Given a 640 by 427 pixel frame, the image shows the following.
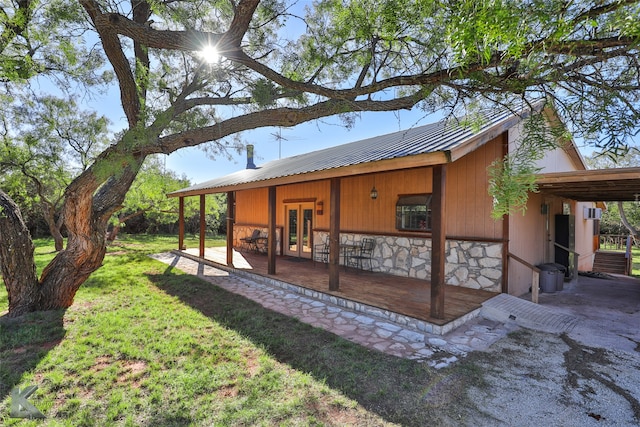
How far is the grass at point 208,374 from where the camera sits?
2547mm

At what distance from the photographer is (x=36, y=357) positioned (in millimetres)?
3486

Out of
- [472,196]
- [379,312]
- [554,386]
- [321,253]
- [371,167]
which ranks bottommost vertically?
[554,386]

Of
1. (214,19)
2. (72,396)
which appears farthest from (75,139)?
(72,396)

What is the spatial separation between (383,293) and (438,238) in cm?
193

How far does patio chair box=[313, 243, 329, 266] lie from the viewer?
9.30 m

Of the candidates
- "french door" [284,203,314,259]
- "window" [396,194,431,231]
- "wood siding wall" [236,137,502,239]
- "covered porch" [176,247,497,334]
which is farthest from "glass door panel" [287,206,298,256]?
"window" [396,194,431,231]

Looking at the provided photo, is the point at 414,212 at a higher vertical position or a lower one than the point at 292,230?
higher

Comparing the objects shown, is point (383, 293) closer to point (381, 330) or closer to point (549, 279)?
point (381, 330)

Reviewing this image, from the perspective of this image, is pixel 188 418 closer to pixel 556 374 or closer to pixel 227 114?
pixel 556 374

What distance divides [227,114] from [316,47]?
2050 millimetres

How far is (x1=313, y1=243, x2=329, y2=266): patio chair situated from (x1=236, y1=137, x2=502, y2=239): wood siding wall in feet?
1.93

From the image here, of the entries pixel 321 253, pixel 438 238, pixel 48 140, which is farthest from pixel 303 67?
pixel 48 140

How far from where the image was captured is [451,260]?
6523mm

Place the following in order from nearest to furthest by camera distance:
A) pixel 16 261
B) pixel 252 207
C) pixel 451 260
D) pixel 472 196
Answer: pixel 16 261 < pixel 472 196 < pixel 451 260 < pixel 252 207
